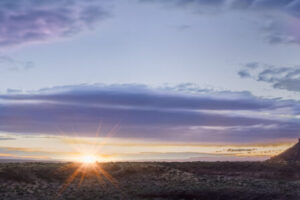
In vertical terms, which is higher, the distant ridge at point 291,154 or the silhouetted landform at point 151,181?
the distant ridge at point 291,154

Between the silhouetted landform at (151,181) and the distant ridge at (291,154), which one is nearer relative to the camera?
the silhouetted landform at (151,181)

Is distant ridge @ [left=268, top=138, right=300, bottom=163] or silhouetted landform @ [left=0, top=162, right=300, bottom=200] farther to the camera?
distant ridge @ [left=268, top=138, right=300, bottom=163]

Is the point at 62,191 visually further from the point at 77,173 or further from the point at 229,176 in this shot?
the point at 229,176

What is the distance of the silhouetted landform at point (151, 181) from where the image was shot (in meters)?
43.7

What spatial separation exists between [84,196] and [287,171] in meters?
28.7

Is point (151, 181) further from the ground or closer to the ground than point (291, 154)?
closer to the ground

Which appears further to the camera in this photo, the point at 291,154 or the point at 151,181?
the point at 291,154

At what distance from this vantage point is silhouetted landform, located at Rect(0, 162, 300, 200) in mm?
43719

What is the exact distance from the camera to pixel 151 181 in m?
49.0

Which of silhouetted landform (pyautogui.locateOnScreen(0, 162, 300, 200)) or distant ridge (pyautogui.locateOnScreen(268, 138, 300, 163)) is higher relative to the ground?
distant ridge (pyautogui.locateOnScreen(268, 138, 300, 163))

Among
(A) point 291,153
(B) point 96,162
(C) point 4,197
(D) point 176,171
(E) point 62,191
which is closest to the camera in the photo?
(C) point 4,197

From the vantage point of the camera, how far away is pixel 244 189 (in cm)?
4491

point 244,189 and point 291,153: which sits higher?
point 291,153

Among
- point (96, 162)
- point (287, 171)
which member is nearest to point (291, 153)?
point (287, 171)
